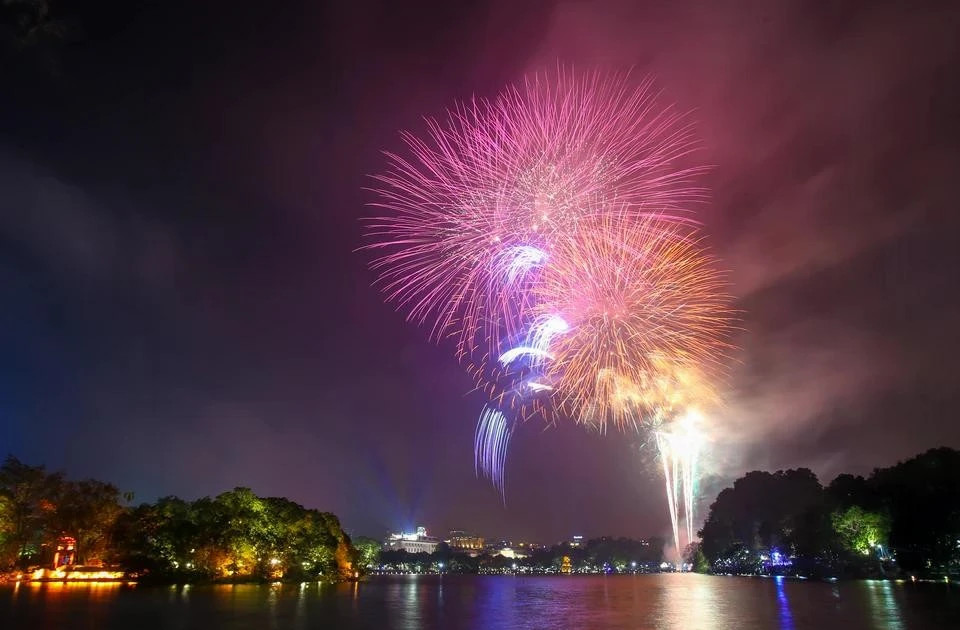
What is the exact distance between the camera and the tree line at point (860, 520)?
72.0 m

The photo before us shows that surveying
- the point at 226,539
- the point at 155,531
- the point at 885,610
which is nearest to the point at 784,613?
the point at 885,610

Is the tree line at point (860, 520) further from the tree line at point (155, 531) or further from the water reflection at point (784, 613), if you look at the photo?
the tree line at point (155, 531)

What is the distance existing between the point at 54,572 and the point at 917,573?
93.9 meters

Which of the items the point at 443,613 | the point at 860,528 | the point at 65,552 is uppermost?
the point at 860,528

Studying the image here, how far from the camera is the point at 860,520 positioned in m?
77.9

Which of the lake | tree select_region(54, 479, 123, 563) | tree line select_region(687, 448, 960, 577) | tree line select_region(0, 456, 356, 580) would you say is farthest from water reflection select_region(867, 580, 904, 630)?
tree select_region(54, 479, 123, 563)

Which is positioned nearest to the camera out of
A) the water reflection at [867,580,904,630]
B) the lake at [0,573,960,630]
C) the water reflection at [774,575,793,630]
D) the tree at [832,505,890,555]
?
the water reflection at [867,580,904,630]

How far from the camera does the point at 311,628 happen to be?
30438mm

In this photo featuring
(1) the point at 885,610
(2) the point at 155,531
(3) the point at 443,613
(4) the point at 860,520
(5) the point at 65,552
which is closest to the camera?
(1) the point at 885,610

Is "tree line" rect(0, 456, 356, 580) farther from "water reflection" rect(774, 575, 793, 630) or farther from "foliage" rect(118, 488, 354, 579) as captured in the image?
"water reflection" rect(774, 575, 793, 630)

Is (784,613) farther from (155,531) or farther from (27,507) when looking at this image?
(27,507)

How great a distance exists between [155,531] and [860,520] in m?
77.1

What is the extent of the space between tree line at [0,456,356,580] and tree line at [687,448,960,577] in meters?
64.3

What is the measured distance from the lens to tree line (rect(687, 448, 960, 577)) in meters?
72.0
